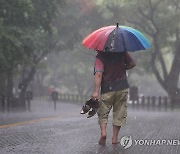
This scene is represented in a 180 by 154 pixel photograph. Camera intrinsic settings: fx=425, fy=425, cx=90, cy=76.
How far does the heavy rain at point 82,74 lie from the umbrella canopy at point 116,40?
0.05ft

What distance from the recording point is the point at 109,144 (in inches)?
264

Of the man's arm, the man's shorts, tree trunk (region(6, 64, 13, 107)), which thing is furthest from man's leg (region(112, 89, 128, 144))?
tree trunk (region(6, 64, 13, 107))

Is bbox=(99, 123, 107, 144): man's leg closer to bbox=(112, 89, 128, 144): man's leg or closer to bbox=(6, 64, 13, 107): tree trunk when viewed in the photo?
bbox=(112, 89, 128, 144): man's leg

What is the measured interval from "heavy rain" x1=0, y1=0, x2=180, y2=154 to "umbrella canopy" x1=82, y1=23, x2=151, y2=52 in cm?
2

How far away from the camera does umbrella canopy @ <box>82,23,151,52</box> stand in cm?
660

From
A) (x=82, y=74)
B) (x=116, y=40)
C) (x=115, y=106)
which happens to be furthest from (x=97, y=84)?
(x=82, y=74)

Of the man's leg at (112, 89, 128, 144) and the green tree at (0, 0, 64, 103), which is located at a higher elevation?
the green tree at (0, 0, 64, 103)

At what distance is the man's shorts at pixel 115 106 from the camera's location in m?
6.77

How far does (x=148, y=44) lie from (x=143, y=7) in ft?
85.1

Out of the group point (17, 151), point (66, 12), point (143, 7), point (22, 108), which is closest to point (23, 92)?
point (22, 108)

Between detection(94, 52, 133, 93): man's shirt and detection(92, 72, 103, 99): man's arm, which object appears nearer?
detection(92, 72, 103, 99): man's arm

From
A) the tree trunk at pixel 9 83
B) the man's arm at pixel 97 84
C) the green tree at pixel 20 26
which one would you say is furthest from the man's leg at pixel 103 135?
the tree trunk at pixel 9 83

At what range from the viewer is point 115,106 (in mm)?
6918

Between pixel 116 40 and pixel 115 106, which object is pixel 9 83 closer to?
pixel 115 106
